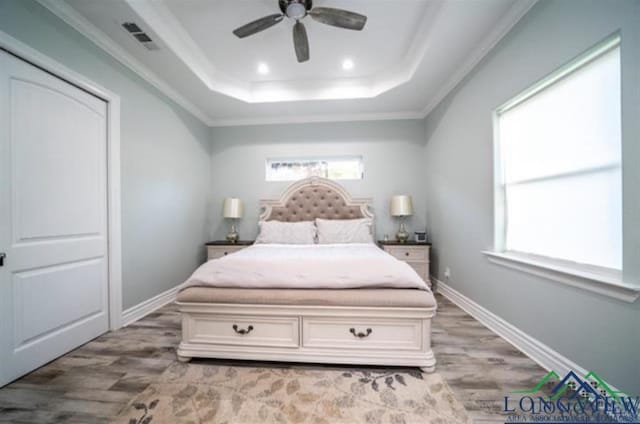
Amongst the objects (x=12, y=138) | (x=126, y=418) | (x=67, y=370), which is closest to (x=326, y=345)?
(x=126, y=418)

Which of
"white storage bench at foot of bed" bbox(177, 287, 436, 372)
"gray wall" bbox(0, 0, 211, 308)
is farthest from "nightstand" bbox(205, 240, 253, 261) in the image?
"white storage bench at foot of bed" bbox(177, 287, 436, 372)

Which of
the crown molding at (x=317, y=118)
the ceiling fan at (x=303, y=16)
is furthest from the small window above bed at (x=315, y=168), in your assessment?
the ceiling fan at (x=303, y=16)

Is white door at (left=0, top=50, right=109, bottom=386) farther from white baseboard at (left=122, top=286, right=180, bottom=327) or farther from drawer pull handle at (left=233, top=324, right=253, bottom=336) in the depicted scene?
drawer pull handle at (left=233, top=324, right=253, bottom=336)

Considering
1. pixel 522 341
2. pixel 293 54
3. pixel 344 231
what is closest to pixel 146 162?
pixel 293 54

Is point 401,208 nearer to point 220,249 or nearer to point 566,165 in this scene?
point 566,165

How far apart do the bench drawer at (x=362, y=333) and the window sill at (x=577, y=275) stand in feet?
3.18

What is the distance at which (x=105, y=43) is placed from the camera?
2.23 m

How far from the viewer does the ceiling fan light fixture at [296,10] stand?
190cm

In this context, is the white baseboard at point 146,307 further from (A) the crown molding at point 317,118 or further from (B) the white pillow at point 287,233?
(A) the crown molding at point 317,118

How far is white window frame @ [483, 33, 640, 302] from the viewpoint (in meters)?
1.33

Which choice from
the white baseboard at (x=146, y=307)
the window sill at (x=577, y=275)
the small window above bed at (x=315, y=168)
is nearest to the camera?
the window sill at (x=577, y=275)

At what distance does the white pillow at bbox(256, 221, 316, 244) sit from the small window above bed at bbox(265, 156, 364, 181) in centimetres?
90

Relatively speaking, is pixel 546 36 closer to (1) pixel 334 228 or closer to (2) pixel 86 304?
(1) pixel 334 228

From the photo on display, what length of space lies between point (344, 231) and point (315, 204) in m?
0.71
